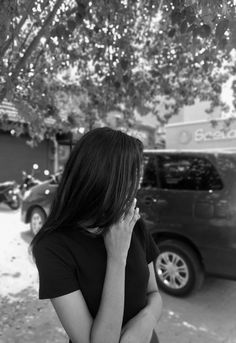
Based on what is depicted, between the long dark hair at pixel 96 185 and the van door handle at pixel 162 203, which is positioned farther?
the van door handle at pixel 162 203

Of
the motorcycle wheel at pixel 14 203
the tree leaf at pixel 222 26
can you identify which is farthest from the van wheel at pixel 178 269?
the motorcycle wheel at pixel 14 203

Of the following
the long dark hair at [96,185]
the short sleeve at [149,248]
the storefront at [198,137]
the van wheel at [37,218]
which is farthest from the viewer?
the storefront at [198,137]

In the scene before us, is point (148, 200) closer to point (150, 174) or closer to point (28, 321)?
point (150, 174)

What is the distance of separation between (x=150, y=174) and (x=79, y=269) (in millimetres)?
3403

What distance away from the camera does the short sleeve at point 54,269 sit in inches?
47.8

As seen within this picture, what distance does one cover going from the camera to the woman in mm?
1216

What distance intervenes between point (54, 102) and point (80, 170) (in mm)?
5238

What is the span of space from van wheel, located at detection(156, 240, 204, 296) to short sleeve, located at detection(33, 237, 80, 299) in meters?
3.10

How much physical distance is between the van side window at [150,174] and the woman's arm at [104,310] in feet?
10.7

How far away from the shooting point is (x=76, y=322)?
1213 millimetres

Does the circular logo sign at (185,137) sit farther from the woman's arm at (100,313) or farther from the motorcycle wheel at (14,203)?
the woman's arm at (100,313)

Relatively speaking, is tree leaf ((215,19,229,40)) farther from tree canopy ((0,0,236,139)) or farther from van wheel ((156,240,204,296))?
van wheel ((156,240,204,296))

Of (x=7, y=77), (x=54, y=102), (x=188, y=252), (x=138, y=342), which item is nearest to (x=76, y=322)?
(x=138, y=342)

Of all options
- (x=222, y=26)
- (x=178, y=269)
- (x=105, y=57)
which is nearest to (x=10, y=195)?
(x=105, y=57)
